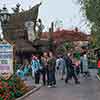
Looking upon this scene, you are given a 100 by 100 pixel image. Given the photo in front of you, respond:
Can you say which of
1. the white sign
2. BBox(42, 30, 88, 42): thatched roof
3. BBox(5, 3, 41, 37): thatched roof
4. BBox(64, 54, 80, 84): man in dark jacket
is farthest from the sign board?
BBox(42, 30, 88, 42): thatched roof

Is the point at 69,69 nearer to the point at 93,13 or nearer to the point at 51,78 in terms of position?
the point at 51,78

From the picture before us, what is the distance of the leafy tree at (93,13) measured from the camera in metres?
21.4

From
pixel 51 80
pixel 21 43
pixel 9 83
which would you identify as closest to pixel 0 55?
pixel 9 83

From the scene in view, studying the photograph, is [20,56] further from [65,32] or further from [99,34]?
[65,32]

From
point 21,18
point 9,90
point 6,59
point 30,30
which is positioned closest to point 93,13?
point 6,59

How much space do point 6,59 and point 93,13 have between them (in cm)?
674

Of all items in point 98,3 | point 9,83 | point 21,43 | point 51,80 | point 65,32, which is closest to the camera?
point 9,83

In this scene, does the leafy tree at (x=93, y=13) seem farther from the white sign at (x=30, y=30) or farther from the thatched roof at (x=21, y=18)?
the white sign at (x=30, y=30)

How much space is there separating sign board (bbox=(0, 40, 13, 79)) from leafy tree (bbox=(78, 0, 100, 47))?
582 centimetres

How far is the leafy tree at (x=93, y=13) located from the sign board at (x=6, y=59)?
5822 mm

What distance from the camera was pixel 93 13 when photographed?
22094 millimetres

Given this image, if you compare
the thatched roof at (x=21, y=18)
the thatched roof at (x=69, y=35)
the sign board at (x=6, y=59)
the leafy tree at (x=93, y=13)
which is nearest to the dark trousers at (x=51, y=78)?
the leafy tree at (x=93, y=13)

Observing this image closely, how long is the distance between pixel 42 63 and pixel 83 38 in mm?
59358

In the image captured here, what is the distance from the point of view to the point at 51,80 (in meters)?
22.3
